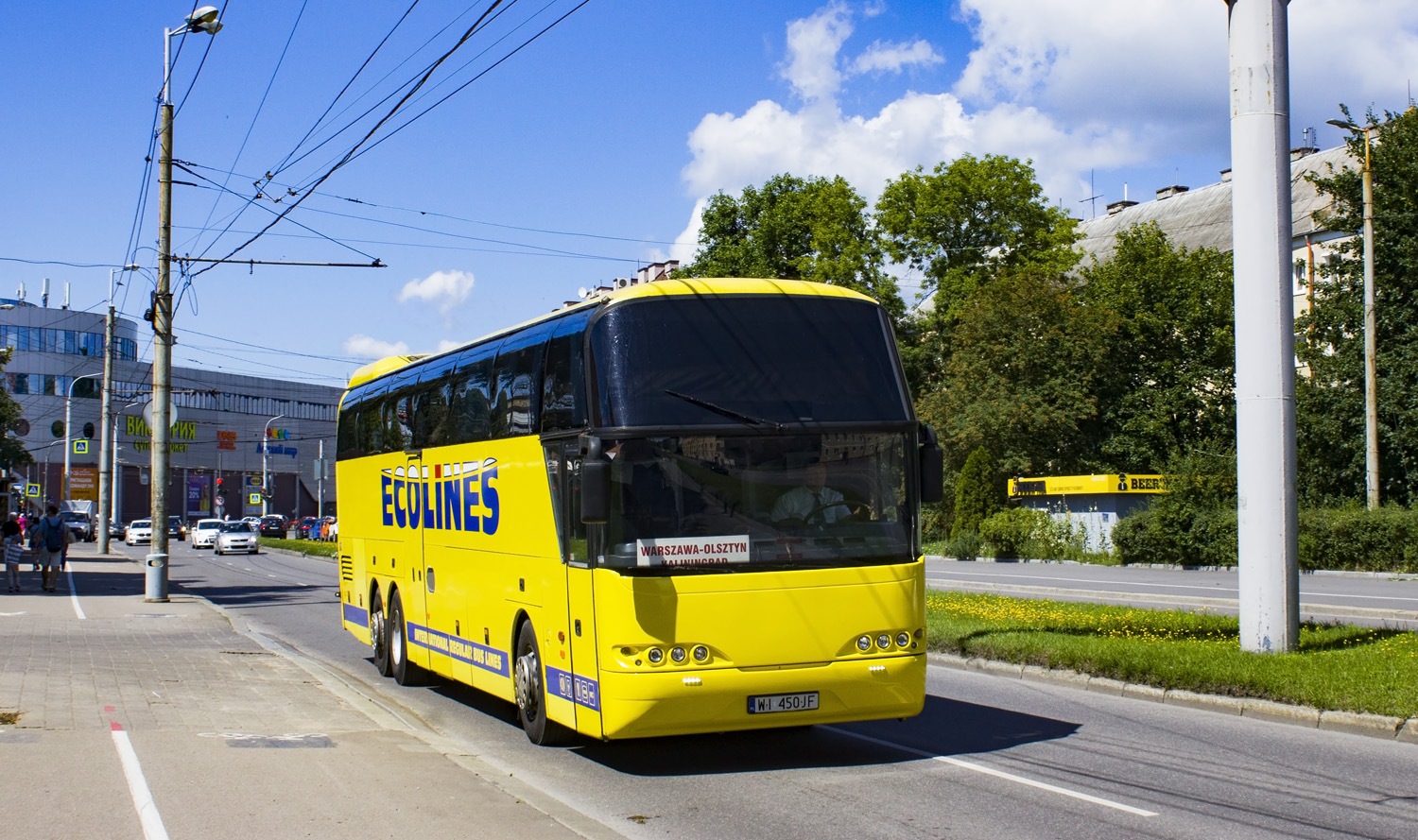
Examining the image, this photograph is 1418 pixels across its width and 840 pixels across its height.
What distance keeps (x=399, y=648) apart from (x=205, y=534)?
6046cm

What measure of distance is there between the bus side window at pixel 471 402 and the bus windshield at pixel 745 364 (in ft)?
8.53

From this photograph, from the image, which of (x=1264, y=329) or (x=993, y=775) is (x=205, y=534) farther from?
(x=993, y=775)

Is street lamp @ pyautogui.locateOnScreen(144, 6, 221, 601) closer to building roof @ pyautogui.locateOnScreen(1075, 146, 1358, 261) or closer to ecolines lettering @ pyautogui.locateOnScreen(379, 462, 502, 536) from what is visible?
ecolines lettering @ pyautogui.locateOnScreen(379, 462, 502, 536)

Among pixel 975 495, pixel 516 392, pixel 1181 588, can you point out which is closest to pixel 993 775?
pixel 516 392

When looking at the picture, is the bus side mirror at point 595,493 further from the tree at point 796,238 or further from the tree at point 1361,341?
the tree at point 796,238

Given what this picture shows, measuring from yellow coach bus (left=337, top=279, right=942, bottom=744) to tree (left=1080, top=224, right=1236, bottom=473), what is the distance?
43.2 meters

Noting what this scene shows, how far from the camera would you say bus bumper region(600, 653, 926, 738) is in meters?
8.80

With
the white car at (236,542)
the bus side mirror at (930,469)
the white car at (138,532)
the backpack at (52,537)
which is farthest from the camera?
the white car at (138,532)

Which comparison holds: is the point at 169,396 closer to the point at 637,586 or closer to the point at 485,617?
the point at 485,617

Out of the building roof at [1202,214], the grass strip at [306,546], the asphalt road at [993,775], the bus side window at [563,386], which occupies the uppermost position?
the building roof at [1202,214]

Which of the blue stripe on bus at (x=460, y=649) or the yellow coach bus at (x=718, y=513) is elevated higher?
the yellow coach bus at (x=718, y=513)

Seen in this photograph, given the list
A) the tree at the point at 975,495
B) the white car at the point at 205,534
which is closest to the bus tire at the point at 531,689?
the tree at the point at 975,495

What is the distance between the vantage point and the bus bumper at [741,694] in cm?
880

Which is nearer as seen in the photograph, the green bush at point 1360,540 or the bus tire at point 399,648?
the bus tire at point 399,648
